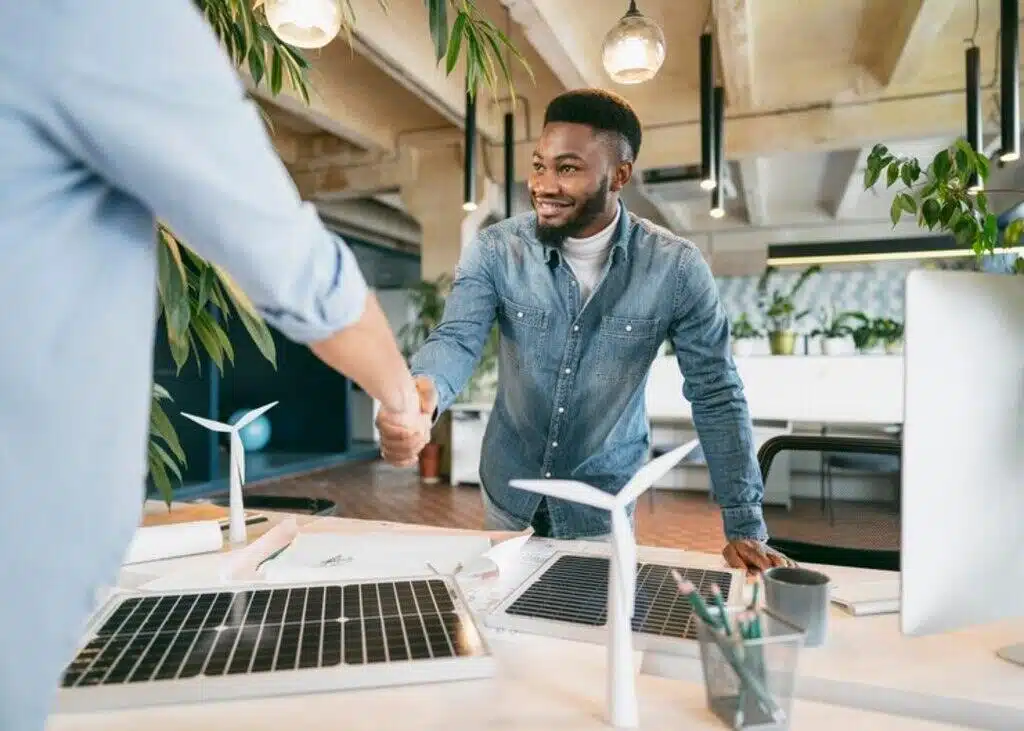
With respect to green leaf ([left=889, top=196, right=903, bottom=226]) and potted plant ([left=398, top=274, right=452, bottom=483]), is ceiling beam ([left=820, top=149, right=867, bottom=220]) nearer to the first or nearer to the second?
potted plant ([left=398, top=274, right=452, bottom=483])

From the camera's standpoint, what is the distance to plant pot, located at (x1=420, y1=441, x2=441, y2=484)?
23.5ft

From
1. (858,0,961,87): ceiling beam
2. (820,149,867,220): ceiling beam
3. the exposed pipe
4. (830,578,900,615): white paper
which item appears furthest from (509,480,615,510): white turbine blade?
(820,149,867,220): ceiling beam

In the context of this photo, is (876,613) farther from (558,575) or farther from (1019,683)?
(558,575)

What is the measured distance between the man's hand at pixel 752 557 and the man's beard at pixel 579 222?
2.76ft

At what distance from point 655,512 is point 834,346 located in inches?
81.6

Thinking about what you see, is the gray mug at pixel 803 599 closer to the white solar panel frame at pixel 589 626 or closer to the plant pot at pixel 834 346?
the white solar panel frame at pixel 589 626

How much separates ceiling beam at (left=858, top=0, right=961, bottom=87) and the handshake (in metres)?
4.31

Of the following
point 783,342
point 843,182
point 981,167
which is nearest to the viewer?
point 981,167

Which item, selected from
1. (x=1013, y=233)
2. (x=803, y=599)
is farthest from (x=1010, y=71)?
(x=803, y=599)

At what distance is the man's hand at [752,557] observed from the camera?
4.18 ft

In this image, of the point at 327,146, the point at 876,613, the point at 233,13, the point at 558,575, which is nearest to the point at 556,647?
the point at 558,575

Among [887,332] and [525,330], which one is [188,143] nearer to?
[525,330]

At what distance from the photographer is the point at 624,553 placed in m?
0.76

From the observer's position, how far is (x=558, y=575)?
1.23m
